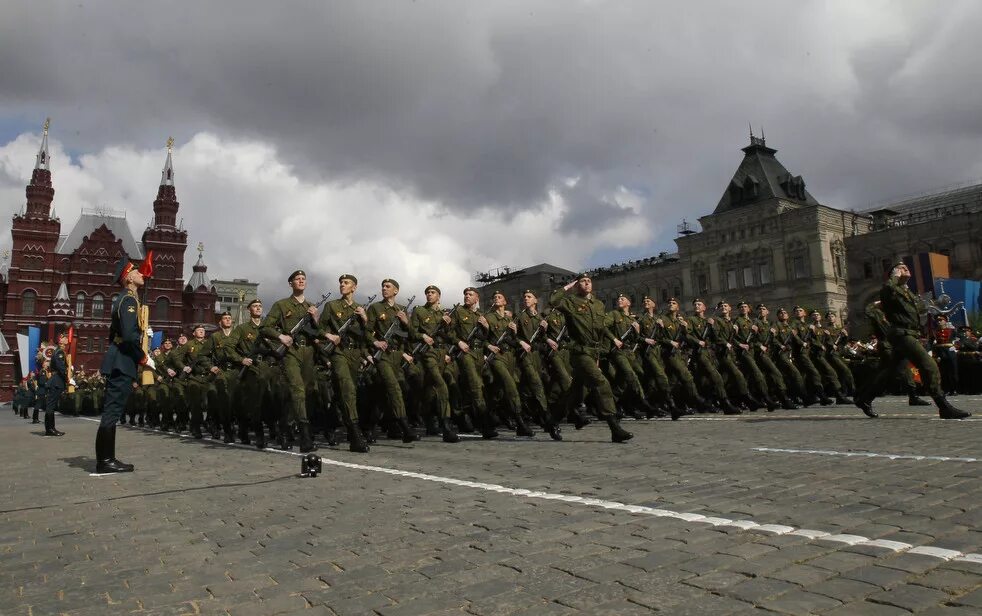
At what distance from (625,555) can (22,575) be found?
295cm

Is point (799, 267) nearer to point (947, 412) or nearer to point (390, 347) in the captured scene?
point (947, 412)

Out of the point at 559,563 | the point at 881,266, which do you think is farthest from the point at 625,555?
the point at 881,266

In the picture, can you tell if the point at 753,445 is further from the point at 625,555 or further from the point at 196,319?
the point at 196,319

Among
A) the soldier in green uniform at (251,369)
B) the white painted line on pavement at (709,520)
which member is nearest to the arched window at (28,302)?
the soldier in green uniform at (251,369)

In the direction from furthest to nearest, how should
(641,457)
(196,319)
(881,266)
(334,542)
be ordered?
1. (196,319)
2. (881,266)
3. (641,457)
4. (334,542)

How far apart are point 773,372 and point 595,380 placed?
264 inches

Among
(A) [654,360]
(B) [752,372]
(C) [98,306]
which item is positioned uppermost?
(C) [98,306]

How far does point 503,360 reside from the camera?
10.5 metres

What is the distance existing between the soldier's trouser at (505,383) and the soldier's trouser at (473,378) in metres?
0.26

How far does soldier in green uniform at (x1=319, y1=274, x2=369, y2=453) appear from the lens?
890cm

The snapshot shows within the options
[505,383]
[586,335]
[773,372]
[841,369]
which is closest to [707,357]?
[773,372]

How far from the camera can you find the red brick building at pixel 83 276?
78.3m

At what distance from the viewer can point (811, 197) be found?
66312 millimetres

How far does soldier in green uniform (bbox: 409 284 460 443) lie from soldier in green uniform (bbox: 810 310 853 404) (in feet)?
27.3
